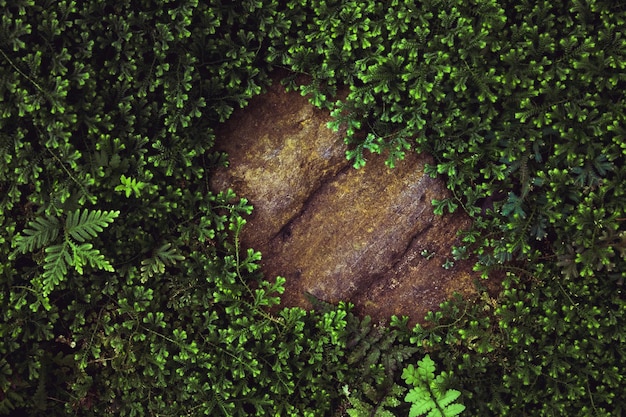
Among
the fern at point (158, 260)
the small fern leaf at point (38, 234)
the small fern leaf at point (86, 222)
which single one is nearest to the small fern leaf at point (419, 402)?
the fern at point (158, 260)

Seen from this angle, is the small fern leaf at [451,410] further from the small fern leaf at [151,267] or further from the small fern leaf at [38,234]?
the small fern leaf at [38,234]

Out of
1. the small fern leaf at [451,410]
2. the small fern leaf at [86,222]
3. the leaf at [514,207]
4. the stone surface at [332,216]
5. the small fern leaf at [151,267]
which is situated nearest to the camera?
Result: the small fern leaf at [86,222]

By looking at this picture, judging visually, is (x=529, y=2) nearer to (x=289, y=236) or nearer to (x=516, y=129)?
(x=516, y=129)

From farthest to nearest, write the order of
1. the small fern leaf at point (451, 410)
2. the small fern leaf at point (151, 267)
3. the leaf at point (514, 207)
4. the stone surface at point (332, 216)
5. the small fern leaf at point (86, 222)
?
the stone surface at point (332, 216), the small fern leaf at point (151, 267), the leaf at point (514, 207), the small fern leaf at point (451, 410), the small fern leaf at point (86, 222)

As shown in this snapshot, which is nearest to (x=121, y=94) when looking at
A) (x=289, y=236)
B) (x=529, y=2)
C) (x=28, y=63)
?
(x=28, y=63)

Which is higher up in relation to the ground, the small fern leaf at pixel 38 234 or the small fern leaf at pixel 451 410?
the small fern leaf at pixel 38 234

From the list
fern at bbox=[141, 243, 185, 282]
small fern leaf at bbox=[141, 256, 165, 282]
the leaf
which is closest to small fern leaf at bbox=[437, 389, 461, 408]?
the leaf
